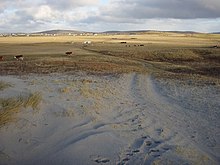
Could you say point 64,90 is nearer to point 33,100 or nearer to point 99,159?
point 33,100

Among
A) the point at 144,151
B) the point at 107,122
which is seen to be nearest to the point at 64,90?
the point at 107,122

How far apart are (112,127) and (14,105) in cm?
366

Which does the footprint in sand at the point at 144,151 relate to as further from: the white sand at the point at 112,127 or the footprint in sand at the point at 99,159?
the footprint in sand at the point at 99,159

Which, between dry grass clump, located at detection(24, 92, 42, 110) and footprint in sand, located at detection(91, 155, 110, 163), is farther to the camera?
dry grass clump, located at detection(24, 92, 42, 110)

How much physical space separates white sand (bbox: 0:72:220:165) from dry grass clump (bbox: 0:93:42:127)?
0.23m

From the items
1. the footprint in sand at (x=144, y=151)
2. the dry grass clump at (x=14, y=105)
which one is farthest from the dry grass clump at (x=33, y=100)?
the footprint in sand at (x=144, y=151)

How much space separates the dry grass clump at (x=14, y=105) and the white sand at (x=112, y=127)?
0.77ft

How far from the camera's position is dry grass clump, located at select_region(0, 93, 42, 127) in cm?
1027

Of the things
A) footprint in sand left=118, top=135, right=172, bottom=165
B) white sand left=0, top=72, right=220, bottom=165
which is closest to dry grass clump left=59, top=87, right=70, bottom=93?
white sand left=0, top=72, right=220, bottom=165

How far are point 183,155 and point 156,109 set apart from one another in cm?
470

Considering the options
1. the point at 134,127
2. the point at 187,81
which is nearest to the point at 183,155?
the point at 134,127

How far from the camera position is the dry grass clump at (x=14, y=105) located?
33.7 ft

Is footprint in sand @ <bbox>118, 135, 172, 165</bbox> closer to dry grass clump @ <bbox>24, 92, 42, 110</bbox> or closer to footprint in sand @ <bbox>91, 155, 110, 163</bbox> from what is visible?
footprint in sand @ <bbox>91, 155, 110, 163</bbox>

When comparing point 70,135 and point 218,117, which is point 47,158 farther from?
point 218,117
